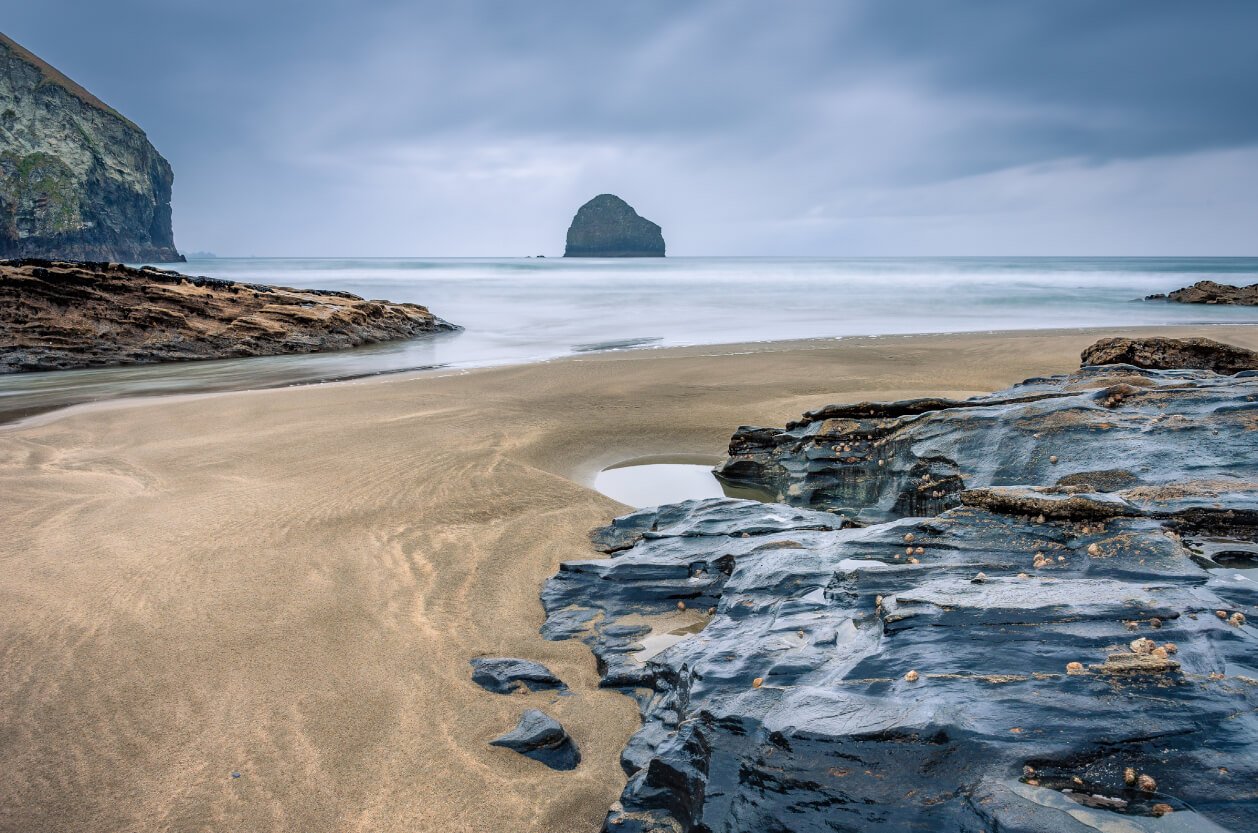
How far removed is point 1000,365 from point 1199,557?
951cm

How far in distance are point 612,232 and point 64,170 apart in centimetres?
11298

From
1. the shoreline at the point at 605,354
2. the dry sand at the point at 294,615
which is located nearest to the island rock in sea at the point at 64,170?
the shoreline at the point at 605,354

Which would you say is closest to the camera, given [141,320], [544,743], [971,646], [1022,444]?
[971,646]

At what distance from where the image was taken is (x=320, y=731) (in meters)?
2.48

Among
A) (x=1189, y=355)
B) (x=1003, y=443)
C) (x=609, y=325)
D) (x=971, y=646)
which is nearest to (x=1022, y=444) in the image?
(x=1003, y=443)

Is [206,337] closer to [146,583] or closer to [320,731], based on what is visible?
[146,583]

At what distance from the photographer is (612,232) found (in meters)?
167

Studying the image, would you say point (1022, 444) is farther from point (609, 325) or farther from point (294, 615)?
point (609, 325)

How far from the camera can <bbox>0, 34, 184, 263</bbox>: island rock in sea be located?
208 ft

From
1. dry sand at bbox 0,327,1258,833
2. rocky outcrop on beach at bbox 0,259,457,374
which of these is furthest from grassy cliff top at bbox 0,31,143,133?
dry sand at bbox 0,327,1258,833

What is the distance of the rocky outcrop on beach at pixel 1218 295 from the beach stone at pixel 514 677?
36642 millimetres

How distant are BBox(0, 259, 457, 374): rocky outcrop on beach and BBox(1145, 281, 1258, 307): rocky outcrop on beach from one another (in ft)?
114

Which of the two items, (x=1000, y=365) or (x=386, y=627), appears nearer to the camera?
(x=386, y=627)

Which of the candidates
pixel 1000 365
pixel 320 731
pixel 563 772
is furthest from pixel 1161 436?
pixel 1000 365
